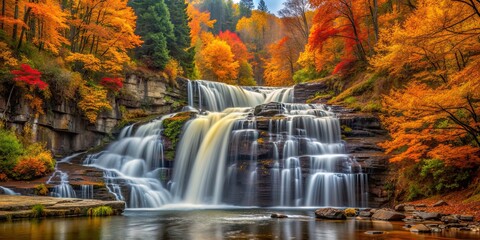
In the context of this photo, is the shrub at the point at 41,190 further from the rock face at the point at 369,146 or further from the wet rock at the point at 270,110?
the rock face at the point at 369,146

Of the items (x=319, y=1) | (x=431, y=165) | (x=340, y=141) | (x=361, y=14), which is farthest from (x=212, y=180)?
(x=361, y=14)

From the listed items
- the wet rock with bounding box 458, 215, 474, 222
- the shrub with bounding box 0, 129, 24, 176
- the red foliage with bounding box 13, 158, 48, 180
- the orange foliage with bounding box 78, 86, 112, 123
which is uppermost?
the orange foliage with bounding box 78, 86, 112, 123

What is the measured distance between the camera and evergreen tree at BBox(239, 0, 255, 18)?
9104cm

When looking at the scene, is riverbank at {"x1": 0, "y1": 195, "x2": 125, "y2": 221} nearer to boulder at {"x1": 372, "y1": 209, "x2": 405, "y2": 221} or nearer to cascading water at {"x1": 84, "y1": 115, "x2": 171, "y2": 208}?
cascading water at {"x1": 84, "y1": 115, "x2": 171, "y2": 208}

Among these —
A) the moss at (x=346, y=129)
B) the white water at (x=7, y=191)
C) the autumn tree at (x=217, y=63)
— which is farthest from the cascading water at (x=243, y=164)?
the autumn tree at (x=217, y=63)

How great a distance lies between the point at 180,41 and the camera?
134 feet

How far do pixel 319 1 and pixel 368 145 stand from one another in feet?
47.4

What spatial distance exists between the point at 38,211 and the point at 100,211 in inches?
85.7

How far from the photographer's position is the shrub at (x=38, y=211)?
43.3 feet

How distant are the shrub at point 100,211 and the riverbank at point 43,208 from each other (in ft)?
0.25

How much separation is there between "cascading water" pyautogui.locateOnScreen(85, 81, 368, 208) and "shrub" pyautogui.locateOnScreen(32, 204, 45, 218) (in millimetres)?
6024

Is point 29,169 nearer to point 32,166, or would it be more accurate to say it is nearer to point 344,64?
point 32,166

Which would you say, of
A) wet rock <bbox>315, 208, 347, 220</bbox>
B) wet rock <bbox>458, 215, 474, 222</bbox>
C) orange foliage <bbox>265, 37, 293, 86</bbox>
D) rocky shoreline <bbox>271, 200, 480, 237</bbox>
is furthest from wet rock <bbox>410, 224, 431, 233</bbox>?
orange foliage <bbox>265, 37, 293, 86</bbox>

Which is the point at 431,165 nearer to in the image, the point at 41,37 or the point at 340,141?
the point at 340,141
